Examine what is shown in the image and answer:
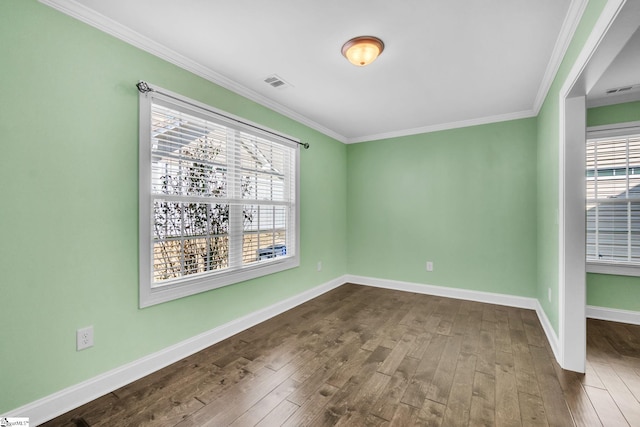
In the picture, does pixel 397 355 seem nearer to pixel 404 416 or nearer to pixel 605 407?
pixel 404 416

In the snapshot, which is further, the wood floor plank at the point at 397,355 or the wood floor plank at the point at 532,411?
the wood floor plank at the point at 397,355

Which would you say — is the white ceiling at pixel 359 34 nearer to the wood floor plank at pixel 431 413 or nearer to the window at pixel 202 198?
the window at pixel 202 198

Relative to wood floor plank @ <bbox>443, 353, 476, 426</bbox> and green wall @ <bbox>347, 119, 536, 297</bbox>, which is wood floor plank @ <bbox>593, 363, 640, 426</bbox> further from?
green wall @ <bbox>347, 119, 536, 297</bbox>

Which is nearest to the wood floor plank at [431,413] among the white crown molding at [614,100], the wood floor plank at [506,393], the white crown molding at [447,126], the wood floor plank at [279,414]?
the wood floor plank at [506,393]

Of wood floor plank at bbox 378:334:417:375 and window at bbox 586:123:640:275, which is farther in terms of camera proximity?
window at bbox 586:123:640:275

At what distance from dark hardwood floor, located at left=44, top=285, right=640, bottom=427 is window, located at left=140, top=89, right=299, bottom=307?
0.69m

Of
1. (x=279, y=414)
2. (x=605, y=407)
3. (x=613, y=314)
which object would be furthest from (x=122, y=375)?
(x=613, y=314)

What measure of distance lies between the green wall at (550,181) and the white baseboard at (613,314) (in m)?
0.56

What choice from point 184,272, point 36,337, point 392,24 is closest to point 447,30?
point 392,24

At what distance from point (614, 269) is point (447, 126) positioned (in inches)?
101

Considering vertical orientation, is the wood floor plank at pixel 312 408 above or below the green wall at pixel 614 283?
below

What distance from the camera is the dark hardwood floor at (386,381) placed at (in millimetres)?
1652

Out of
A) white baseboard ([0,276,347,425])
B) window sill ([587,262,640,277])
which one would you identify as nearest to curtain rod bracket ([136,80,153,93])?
white baseboard ([0,276,347,425])

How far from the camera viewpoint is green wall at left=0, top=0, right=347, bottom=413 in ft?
5.05
